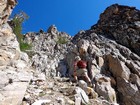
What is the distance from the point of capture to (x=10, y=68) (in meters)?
14.7

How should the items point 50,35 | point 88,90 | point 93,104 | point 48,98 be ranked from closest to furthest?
point 48,98 < point 93,104 < point 88,90 < point 50,35

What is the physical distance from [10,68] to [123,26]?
2868 cm

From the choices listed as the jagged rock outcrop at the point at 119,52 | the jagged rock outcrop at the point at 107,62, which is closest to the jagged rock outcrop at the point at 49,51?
the jagged rock outcrop at the point at 107,62

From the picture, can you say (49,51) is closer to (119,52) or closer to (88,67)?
(119,52)

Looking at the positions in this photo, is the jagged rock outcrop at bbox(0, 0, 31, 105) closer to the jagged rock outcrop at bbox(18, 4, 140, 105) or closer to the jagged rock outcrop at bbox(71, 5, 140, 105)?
the jagged rock outcrop at bbox(18, 4, 140, 105)

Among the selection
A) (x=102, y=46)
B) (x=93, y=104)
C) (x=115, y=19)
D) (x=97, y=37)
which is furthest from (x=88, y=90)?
(x=115, y=19)

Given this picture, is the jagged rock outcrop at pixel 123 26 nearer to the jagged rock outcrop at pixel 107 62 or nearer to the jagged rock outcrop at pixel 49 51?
the jagged rock outcrop at pixel 107 62

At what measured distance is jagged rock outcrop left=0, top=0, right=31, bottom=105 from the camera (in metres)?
12.2

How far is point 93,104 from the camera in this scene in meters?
14.8

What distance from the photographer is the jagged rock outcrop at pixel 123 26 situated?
121 ft

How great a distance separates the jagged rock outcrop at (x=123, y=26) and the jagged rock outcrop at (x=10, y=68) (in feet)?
66.1

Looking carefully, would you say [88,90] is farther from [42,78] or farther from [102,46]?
[102,46]

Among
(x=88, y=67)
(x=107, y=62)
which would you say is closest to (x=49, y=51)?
(x=107, y=62)

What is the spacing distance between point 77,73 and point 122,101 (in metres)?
5.81
